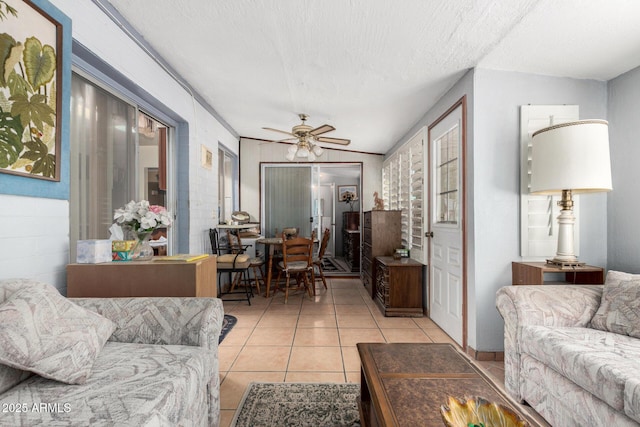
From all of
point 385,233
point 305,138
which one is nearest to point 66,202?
point 305,138

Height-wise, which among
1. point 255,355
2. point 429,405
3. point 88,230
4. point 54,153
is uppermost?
point 54,153

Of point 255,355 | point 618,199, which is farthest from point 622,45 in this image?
point 255,355

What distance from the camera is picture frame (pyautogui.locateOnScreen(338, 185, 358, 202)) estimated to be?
8.41m

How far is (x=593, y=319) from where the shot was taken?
186 cm

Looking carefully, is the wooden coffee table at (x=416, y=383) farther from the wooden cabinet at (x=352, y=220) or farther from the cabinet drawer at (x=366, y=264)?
the wooden cabinet at (x=352, y=220)

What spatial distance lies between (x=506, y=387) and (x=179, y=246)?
3.24m

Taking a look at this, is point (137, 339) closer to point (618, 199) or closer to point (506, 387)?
point (506, 387)

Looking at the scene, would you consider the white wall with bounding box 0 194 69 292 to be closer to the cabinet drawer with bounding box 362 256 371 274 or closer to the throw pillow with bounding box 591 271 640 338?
the throw pillow with bounding box 591 271 640 338

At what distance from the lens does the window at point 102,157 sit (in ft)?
6.81

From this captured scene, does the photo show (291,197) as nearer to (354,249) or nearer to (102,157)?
(354,249)

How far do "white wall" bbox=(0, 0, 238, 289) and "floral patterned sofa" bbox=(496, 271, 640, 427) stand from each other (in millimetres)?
2707

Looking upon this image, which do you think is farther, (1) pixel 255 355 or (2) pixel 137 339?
(1) pixel 255 355

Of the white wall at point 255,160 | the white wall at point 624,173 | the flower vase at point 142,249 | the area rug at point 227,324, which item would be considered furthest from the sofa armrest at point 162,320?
the white wall at point 255,160

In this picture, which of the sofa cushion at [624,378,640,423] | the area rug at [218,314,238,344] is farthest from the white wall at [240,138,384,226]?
the sofa cushion at [624,378,640,423]
